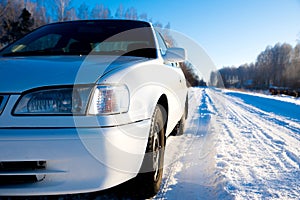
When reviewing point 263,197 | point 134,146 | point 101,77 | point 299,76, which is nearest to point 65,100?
point 101,77

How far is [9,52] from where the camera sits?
2.33 metres

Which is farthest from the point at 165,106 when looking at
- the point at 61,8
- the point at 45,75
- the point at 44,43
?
the point at 61,8

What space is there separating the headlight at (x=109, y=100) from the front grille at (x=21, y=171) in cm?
43

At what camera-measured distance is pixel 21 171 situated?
1.29m

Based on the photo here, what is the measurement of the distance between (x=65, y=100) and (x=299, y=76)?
6998cm

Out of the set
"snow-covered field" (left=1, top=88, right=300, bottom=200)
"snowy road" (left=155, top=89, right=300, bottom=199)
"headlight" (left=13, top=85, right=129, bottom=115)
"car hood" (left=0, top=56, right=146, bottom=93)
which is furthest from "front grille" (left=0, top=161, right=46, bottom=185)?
"snowy road" (left=155, top=89, right=300, bottom=199)

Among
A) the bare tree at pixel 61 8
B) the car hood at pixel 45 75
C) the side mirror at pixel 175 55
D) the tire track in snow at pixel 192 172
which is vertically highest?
the bare tree at pixel 61 8

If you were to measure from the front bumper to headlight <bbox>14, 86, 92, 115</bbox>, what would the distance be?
12 centimetres

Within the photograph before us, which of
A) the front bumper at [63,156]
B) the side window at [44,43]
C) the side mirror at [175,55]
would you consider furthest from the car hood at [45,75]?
the side mirror at [175,55]

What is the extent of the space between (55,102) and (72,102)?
101 mm

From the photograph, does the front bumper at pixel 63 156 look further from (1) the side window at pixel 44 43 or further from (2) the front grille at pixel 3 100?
(1) the side window at pixel 44 43

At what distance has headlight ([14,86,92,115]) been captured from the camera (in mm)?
1346

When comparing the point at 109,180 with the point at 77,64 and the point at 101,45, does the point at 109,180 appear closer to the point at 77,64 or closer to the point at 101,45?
the point at 77,64

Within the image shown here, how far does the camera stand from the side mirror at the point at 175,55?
251cm
